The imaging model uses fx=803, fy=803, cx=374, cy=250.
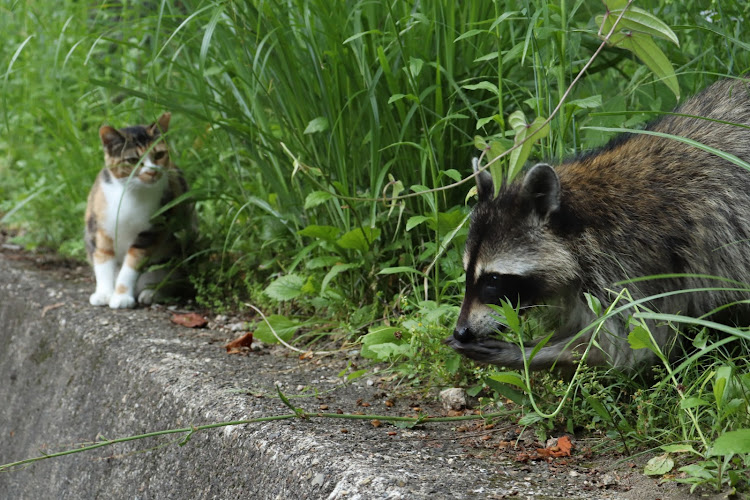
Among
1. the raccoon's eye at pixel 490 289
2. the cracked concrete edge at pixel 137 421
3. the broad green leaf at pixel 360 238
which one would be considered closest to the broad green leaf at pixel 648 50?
the raccoon's eye at pixel 490 289

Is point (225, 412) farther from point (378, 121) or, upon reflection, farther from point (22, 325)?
point (22, 325)

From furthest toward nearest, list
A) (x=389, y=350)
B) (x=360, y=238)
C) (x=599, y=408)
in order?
(x=360, y=238), (x=389, y=350), (x=599, y=408)

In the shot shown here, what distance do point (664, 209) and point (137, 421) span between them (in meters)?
2.08

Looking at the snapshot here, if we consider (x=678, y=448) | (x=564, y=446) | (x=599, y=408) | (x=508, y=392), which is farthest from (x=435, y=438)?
(x=678, y=448)

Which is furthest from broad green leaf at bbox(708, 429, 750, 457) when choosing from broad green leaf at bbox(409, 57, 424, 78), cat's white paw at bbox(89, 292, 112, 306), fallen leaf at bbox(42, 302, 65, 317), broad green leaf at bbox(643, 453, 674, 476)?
fallen leaf at bbox(42, 302, 65, 317)

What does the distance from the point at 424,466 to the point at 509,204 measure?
3.04 feet

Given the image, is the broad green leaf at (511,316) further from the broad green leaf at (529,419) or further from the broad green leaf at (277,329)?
the broad green leaf at (277,329)

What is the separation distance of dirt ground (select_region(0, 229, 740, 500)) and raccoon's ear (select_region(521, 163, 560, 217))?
2.29 ft

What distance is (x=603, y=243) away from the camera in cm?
259

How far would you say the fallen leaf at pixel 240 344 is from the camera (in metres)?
3.53

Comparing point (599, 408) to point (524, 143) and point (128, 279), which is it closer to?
point (524, 143)

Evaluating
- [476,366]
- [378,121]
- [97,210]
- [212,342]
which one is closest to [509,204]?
[476,366]

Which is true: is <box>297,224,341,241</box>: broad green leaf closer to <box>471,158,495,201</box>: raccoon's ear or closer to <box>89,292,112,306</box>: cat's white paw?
<box>471,158,495,201</box>: raccoon's ear

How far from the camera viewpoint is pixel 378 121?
329 centimetres
